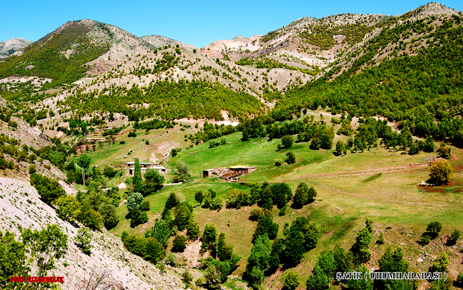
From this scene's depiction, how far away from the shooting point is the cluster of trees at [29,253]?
2464 cm

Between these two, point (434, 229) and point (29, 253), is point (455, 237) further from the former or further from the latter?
point (29, 253)

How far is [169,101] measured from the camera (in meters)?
161

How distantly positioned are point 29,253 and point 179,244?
34916mm

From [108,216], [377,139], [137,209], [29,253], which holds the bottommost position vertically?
[108,216]

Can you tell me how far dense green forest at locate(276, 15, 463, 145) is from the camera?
350ft

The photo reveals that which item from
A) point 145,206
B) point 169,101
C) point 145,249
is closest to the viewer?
point 145,249

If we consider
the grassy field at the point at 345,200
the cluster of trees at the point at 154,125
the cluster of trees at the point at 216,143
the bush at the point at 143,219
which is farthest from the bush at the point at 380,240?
the cluster of trees at the point at 154,125

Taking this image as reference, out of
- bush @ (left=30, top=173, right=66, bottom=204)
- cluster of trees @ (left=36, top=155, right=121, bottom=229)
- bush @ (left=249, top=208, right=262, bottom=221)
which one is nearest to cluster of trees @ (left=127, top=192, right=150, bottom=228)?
cluster of trees @ (left=36, top=155, right=121, bottom=229)

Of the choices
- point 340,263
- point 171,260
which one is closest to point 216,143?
point 171,260

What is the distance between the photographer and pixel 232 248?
60.6 meters

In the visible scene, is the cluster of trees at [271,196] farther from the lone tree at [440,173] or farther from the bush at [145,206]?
the lone tree at [440,173]

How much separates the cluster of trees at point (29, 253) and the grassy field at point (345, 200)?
33.3m

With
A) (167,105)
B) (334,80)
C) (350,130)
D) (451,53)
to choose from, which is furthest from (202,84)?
(451,53)

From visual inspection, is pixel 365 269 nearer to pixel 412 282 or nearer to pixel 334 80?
pixel 412 282
